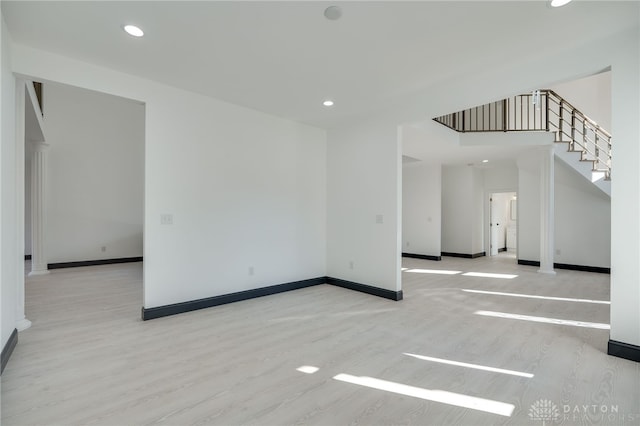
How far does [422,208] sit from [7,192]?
8.61 m

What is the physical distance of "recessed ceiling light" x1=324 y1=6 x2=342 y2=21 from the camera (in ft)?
7.81

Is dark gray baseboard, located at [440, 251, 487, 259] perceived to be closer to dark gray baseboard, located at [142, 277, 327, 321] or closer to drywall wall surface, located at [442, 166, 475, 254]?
drywall wall surface, located at [442, 166, 475, 254]

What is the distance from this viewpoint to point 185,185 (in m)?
4.02

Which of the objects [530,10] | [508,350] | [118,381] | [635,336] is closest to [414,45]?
[530,10]

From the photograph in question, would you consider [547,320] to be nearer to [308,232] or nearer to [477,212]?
[308,232]

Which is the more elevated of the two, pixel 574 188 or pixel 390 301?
pixel 574 188

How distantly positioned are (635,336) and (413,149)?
4.96 m

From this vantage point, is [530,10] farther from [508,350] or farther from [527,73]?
[508,350]

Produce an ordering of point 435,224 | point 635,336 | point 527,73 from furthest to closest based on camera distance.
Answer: point 435,224, point 527,73, point 635,336

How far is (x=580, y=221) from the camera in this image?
7180 millimetres

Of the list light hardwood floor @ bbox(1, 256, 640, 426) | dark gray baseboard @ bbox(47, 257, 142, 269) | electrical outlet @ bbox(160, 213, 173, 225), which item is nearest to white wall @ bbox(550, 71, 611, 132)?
light hardwood floor @ bbox(1, 256, 640, 426)

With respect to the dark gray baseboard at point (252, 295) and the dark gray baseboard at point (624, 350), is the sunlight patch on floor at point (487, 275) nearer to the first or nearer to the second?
the dark gray baseboard at point (252, 295)

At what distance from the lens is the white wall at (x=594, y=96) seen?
25.1ft

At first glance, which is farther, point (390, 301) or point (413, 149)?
point (413, 149)
